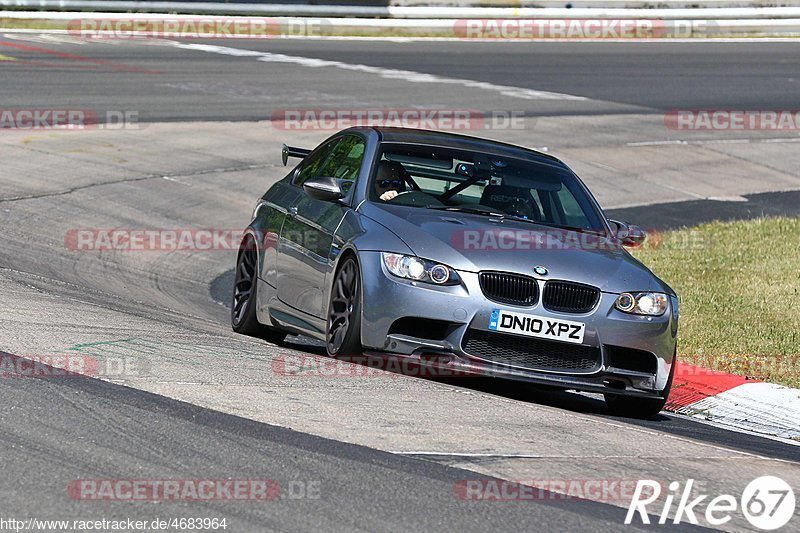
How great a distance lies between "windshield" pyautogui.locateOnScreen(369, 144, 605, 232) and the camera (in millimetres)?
8859

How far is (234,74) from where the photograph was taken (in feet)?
84.9

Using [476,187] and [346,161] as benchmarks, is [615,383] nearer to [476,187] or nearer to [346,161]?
[476,187]

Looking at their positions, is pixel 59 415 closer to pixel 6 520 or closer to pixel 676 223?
pixel 6 520

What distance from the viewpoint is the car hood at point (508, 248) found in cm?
788

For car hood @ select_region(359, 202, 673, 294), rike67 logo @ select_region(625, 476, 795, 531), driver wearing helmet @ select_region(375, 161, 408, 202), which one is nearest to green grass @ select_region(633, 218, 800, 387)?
car hood @ select_region(359, 202, 673, 294)

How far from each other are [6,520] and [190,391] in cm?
203

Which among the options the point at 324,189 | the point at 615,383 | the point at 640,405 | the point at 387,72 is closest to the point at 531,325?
the point at 615,383

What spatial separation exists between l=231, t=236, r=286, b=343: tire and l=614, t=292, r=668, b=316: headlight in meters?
2.83

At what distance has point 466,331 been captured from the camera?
774 centimetres

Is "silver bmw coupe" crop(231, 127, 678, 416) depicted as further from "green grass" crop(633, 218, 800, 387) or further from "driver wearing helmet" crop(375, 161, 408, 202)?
"green grass" crop(633, 218, 800, 387)

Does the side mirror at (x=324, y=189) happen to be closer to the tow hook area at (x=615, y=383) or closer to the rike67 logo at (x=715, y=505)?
the tow hook area at (x=615, y=383)

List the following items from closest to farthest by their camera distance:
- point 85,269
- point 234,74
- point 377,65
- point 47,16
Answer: point 85,269 < point 234,74 < point 377,65 < point 47,16

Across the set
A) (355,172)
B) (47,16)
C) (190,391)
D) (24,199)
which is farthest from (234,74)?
(190,391)

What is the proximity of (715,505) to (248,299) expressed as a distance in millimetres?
5018
